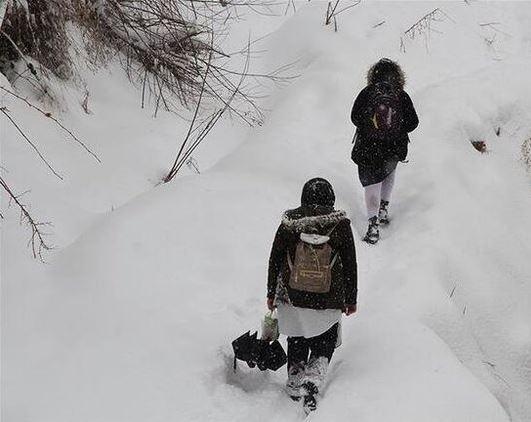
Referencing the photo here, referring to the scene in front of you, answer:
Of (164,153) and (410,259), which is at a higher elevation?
(164,153)

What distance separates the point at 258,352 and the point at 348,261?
0.79m

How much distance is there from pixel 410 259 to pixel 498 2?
243 inches

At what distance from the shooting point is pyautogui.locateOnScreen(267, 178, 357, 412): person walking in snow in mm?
3146

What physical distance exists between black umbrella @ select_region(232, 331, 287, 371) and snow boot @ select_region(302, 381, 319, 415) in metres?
0.26

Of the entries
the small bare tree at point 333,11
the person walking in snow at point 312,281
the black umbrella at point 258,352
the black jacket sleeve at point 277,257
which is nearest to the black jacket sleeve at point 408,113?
the person walking in snow at point 312,281

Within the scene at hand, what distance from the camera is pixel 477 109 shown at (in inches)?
262

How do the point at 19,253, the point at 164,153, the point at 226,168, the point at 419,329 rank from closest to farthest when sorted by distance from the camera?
1. the point at 419,329
2. the point at 19,253
3. the point at 226,168
4. the point at 164,153

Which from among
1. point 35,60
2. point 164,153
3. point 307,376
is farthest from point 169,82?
point 307,376

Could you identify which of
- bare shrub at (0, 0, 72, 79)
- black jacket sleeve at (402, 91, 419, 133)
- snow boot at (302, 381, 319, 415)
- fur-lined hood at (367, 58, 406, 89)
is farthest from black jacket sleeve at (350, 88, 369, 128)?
bare shrub at (0, 0, 72, 79)

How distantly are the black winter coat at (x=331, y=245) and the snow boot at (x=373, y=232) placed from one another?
75.4 inches

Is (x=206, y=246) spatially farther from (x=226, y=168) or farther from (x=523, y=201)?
(x=523, y=201)

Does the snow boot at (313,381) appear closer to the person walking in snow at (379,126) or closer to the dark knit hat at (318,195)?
the dark knit hat at (318,195)

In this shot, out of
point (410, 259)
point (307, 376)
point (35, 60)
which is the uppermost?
point (35, 60)

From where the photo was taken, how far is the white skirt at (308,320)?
3.27 meters
